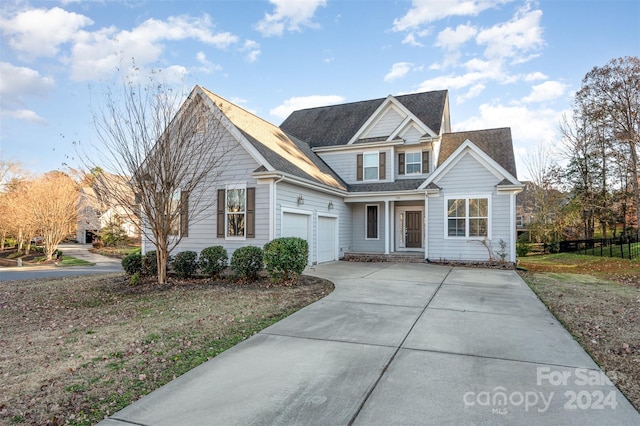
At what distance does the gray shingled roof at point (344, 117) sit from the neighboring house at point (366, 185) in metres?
0.07

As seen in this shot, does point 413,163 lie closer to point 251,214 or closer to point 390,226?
point 390,226

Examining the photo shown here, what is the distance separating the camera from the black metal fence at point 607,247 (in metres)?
18.5

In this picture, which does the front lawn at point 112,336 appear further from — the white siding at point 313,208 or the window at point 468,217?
the window at point 468,217

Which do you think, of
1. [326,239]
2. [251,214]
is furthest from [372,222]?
[251,214]

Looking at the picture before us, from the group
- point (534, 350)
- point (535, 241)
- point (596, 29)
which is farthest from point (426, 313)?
point (535, 241)

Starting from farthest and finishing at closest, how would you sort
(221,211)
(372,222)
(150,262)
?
(372,222)
(221,211)
(150,262)

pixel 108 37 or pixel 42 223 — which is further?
pixel 42 223

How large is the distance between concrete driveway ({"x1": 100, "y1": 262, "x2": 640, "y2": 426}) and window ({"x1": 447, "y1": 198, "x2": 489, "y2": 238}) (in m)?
8.26

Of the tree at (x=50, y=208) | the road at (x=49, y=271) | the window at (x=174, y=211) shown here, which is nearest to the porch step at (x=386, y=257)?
the window at (x=174, y=211)

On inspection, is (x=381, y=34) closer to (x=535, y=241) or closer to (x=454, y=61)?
(x=454, y=61)

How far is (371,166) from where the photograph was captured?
699 inches

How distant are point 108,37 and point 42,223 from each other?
2000 centimetres

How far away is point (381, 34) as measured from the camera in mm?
13805

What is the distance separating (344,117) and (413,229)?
299 inches
